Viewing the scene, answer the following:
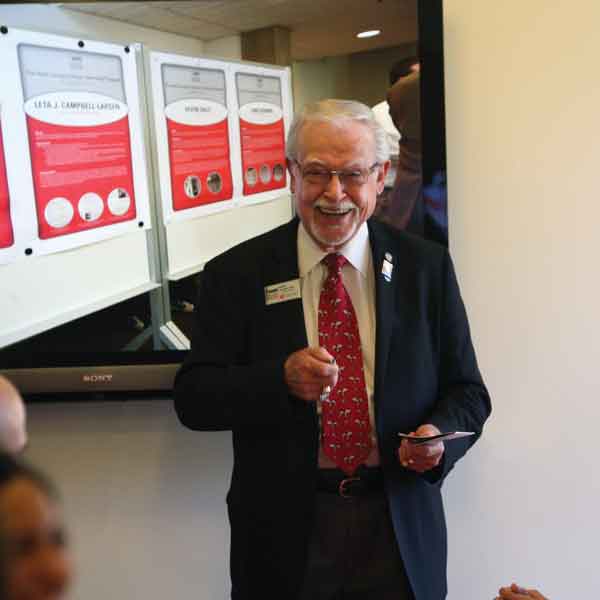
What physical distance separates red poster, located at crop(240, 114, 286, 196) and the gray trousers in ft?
2.97

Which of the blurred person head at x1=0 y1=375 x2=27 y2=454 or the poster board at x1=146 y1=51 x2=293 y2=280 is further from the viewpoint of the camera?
the poster board at x1=146 y1=51 x2=293 y2=280

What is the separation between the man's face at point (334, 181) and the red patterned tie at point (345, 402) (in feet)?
0.57

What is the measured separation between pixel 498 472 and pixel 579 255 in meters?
0.70

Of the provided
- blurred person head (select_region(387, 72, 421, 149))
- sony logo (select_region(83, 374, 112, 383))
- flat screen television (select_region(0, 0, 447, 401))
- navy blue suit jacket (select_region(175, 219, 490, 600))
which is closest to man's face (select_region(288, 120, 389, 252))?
navy blue suit jacket (select_region(175, 219, 490, 600))

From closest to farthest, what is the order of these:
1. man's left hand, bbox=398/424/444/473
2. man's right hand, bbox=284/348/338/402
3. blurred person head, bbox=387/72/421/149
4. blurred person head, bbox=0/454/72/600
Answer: blurred person head, bbox=0/454/72/600
man's right hand, bbox=284/348/338/402
man's left hand, bbox=398/424/444/473
blurred person head, bbox=387/72/421/149

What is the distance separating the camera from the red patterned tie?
1368mm

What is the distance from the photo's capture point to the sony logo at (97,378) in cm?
189

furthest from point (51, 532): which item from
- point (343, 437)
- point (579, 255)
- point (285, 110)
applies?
point (579, 255)

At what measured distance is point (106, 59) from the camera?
1.76 m

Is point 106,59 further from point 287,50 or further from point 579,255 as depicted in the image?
point 579,255

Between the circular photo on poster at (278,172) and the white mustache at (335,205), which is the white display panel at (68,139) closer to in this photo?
the circular photo on poster at (278,172)

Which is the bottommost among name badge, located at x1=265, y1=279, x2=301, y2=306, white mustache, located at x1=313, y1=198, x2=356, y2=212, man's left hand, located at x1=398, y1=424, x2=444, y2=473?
man's left hand, located at x1=398, y1=424, x2=444, y2=473

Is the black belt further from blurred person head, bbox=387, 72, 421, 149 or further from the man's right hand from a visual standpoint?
blurred person head, bbox=387, 72, 421, 149

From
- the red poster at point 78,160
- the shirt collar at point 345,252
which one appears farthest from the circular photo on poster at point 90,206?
the shirt collar at point 345,252
